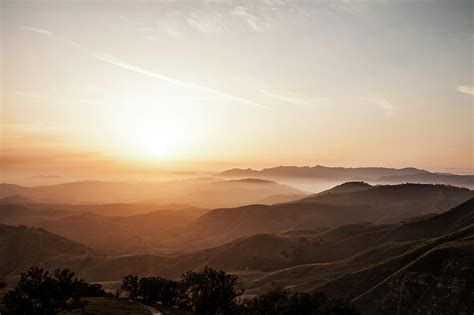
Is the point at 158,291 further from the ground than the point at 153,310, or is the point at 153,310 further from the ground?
the point at 158,291

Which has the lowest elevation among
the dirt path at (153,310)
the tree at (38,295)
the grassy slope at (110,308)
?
the dirt path at (153,310)

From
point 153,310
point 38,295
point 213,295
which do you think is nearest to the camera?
point 38,295

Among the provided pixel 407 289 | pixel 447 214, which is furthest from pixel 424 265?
pixel 447 214

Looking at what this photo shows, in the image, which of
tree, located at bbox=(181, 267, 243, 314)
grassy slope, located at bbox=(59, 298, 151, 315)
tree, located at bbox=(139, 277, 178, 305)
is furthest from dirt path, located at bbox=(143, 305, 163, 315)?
tree, located at bbox=(181, 267, 243, 314)

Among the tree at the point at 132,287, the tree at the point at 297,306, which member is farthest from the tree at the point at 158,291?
the tree at the point at 297,306

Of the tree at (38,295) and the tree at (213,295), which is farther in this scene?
the tree at (213,295)

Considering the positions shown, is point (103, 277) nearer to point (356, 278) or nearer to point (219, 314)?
point (356, 278)

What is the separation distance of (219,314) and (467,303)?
192ft

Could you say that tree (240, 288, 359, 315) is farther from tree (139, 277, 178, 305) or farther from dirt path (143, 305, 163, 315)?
tree (139, 277, 178, 305)

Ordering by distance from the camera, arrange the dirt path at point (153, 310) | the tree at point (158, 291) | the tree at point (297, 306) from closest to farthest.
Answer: the tree at point (297, 306) → the dirt path at point (153, 310) → the tree at point (158, 291)

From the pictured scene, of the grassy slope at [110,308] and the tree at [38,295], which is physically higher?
the tree at [38,295]

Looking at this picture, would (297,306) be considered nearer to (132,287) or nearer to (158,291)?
(158,291)

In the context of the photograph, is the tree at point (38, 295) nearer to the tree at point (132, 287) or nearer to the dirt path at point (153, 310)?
the dirt path at point (153, 310)

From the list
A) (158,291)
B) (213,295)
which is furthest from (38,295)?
(158,291)
